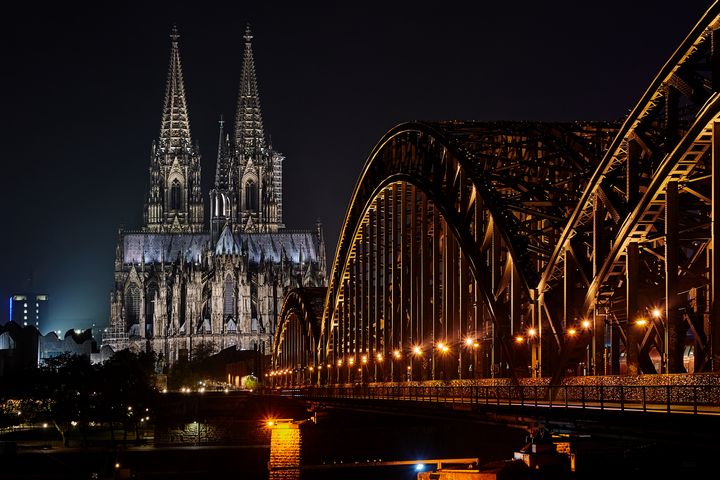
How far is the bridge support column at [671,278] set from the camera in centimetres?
3850

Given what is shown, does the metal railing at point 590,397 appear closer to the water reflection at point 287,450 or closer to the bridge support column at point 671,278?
the bridge support column at point 671,278

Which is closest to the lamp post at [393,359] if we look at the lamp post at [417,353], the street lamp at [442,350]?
the lamp post at [417,353]

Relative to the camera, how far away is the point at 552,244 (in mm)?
57812

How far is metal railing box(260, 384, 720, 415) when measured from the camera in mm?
33938

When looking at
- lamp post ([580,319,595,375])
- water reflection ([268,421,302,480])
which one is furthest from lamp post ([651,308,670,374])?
water reflection ([268,421,302,480])

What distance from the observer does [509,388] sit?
154 ft

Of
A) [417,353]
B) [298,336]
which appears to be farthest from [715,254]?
[298,336]

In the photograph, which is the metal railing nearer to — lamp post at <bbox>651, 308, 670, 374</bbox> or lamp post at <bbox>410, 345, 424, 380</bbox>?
lamp post at <bbox>651, 308, 670, 374</bbox>

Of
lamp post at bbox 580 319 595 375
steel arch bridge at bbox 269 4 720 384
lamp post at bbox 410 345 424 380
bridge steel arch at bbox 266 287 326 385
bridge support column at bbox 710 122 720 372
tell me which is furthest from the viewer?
bridge steel arch at bbox 266 287 326 385

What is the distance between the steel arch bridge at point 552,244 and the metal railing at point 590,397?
1372mm

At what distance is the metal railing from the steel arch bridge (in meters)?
1.37

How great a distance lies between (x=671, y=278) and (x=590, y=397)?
527cm

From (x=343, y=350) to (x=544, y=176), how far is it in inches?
1306

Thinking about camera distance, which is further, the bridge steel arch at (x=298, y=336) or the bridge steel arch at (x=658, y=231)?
the bridge steel arch at (x=298, y=336)
